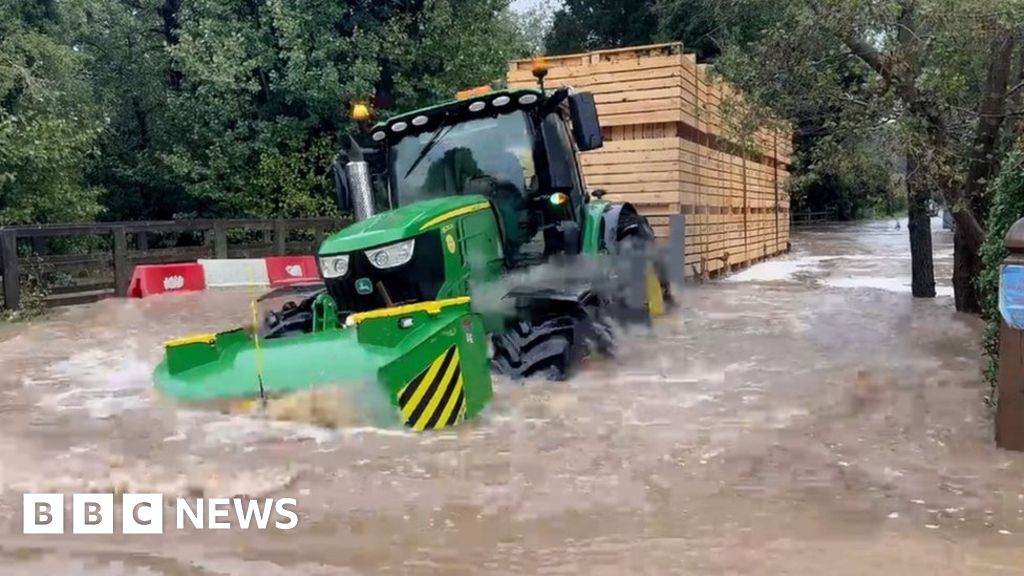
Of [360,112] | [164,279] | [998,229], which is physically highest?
[360,112]

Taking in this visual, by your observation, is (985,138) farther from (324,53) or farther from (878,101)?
(324,53)

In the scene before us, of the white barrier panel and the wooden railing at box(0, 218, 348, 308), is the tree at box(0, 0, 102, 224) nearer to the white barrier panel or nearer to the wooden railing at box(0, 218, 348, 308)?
the wooden railing at box(0, 218, 348, 308)

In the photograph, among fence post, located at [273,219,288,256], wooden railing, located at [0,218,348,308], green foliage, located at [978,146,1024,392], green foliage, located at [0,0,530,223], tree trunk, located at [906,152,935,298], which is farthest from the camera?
green foliage, located at [0,0,530,223]

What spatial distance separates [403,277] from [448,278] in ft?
1.06


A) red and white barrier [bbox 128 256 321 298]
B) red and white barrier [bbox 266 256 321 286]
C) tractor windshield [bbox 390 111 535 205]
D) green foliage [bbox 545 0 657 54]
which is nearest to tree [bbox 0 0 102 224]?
red and white barrier [bbox 128 256 321 298]

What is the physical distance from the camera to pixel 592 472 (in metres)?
4.99

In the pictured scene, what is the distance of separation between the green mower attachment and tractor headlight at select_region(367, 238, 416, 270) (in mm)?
821

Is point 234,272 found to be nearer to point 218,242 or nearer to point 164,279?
point 164,279

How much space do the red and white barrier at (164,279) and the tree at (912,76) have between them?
7883 millimetres

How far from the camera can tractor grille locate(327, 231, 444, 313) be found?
6859 millimetres

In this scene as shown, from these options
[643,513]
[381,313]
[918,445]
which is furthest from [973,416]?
[381,313]

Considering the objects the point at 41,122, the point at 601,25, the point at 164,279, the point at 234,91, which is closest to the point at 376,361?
the point at 164,279

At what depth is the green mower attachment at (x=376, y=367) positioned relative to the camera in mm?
5484

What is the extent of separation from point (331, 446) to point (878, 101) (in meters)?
5.30
